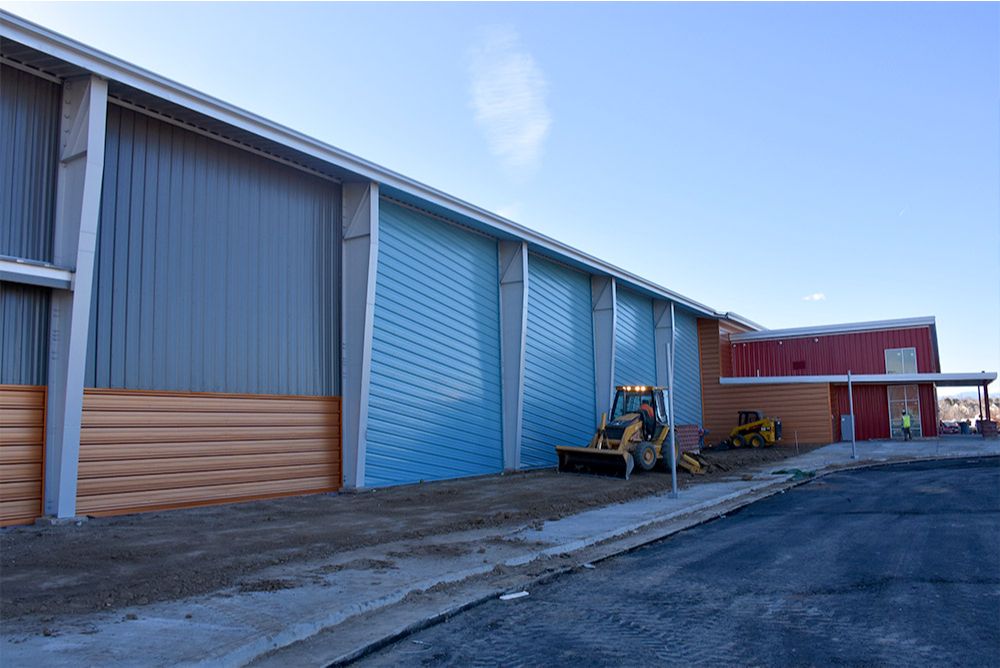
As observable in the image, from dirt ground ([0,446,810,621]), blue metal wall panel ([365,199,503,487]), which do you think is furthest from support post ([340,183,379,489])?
dirt ground ([0,446,810,621])

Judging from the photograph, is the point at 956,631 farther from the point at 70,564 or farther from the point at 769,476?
the point at 769,476

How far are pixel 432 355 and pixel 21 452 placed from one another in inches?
407

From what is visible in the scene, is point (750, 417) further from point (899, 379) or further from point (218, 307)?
point (218, 307)

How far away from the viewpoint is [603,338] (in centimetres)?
2914

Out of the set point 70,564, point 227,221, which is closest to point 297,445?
point 227,221

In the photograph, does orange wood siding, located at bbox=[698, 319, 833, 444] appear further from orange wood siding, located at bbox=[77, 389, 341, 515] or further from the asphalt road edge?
orange wood siding, located at bbox=[77, 389, 341, 515]

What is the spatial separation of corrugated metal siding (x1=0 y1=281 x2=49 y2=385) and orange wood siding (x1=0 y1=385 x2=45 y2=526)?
8.4 inches

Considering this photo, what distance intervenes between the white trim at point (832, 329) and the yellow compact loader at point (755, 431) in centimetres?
647

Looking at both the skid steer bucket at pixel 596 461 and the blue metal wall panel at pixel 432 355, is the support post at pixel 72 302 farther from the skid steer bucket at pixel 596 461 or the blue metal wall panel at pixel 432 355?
the skid steer bucket at pixel 596 461

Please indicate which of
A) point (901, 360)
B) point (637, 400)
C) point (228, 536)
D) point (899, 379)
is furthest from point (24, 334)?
point (901, 360)

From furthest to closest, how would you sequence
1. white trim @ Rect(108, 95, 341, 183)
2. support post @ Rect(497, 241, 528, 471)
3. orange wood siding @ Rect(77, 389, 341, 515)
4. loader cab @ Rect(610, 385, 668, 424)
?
support post @ Rect(497, 241, 528, 471), loader cab @ Rect(610, 385, 668, 424), white trim @ Rect(108, 95, 341, 183), orange wood siding @ Rect(77, 389, 341, 515)

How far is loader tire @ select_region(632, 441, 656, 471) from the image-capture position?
68.2ft

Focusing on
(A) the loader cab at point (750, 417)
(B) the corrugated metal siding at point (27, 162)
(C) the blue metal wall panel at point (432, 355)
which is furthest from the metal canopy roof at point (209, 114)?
(A) the loader cab at point (750, 417)

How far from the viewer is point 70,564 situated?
9.09m
